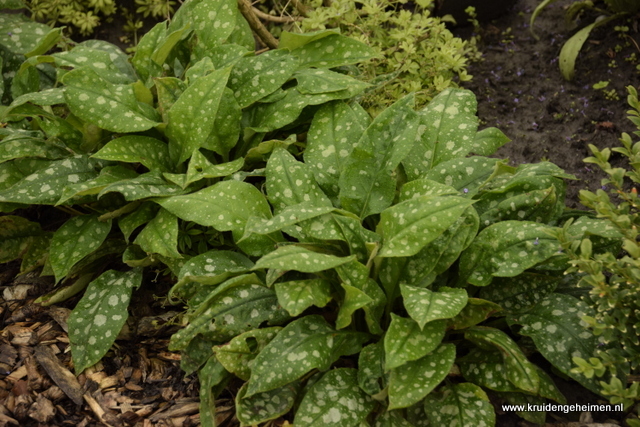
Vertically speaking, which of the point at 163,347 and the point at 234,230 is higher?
the point at 234,230

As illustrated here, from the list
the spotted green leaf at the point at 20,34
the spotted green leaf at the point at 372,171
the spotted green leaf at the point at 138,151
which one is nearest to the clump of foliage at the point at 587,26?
the spotted green leaf at the point at 372,171

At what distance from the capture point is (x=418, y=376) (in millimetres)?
2018

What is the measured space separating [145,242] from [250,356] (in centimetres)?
71

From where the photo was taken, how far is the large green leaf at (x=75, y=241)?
8.45 feet

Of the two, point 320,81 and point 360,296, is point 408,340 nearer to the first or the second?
point 360,296

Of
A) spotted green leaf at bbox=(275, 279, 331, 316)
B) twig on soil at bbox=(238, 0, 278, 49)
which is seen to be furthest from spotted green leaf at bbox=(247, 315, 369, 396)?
twig on soil at bbox=(238, 0, 278, 49)

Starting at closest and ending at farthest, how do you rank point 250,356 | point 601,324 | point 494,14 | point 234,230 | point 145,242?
point 601,324 → point 250,356 → point 234,230 → point 145,242 → point 494,14

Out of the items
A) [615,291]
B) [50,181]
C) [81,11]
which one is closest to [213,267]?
[50,181]

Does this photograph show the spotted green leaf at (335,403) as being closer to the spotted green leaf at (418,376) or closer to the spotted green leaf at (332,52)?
the spotted green leaf at (418,376)

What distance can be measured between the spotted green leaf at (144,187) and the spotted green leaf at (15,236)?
59 centimetres

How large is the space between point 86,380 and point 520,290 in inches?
70.3

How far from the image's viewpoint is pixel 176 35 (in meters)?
2.81

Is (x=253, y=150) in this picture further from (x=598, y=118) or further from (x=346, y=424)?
(x=598, y=118)

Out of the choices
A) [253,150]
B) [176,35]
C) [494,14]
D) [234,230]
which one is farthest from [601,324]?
[494,14]
